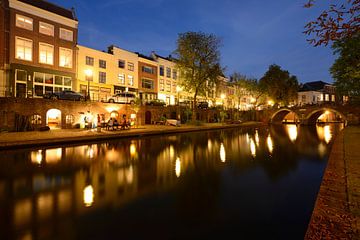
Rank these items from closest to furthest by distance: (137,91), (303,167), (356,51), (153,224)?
(153,224)
(303,167)
(356,51)
(137,91)

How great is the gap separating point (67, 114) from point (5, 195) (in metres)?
19.1

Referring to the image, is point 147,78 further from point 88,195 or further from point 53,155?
point 88,195

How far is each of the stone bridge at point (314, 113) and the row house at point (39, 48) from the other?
145ft

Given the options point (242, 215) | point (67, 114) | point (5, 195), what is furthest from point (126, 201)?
point (67, 114)

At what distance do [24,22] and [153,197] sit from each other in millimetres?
30342

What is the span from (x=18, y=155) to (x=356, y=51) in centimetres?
2586

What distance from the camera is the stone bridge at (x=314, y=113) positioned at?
4094 centimetres

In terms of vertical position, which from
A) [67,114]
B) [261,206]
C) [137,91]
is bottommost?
[261,206]

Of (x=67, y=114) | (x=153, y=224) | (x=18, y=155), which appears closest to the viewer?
A: (x=153, y=224)

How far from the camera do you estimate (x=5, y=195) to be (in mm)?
6238

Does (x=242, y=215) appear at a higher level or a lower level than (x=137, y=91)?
lower

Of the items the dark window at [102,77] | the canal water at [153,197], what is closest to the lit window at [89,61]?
the dark window at [102,77]

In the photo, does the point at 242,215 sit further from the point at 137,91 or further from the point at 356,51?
the point at 137,91

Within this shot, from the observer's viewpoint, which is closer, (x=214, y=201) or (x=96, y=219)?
(x=96, y=219)
